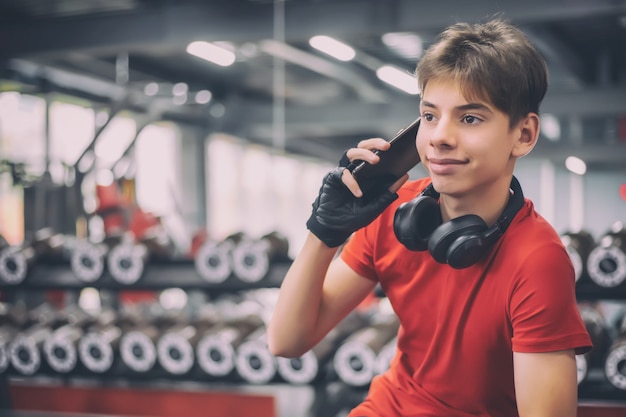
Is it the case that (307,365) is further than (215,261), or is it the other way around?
(215,261)

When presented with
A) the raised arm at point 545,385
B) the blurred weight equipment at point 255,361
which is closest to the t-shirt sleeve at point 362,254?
the raised arm at point 545,385

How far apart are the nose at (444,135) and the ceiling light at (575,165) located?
427cm

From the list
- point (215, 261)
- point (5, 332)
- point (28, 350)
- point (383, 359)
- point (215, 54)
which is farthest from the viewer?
point (215, 54)

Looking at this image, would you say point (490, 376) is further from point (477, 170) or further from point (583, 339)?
point (477, 170)

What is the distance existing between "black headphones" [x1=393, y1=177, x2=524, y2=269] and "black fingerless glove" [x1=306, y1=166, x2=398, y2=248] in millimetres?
40

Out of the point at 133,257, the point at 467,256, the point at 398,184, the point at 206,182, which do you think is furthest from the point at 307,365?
the point at 206,182

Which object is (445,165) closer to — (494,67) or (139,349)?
(494,67)

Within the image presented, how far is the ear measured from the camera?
1.24 metres

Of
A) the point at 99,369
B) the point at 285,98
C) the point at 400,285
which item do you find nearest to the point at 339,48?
the point at 285,98

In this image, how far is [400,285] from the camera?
4.48ft

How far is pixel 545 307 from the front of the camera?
116 cm

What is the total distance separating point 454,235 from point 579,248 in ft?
5.34

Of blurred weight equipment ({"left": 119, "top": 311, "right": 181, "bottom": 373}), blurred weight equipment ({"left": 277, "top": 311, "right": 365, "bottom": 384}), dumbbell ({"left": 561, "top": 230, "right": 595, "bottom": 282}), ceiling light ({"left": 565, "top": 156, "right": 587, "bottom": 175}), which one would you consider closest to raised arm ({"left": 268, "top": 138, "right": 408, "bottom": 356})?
dumbbell ({"left": 561, "top": 230, "right": 595, "bottom": 282})

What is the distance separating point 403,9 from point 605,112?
255cm
